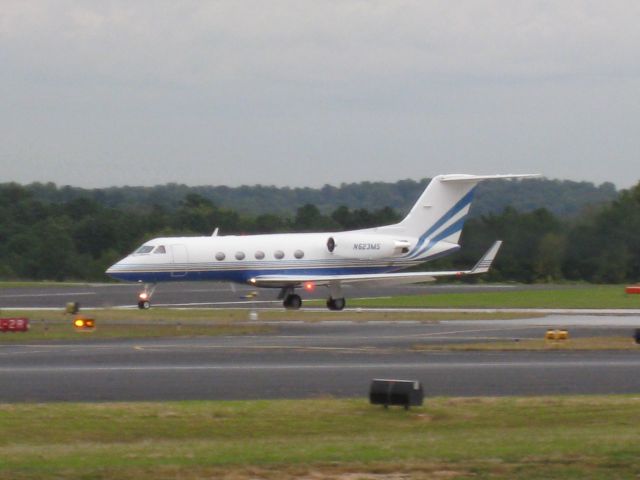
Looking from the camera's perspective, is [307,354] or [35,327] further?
[35,327]

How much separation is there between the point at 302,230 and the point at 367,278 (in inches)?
1049

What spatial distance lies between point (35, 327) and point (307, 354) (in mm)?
11202

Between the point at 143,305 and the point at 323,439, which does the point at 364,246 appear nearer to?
the point at 143,305

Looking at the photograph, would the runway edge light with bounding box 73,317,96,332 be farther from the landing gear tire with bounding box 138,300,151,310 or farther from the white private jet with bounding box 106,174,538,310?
the white private jet with bounding box 106,174,538,310

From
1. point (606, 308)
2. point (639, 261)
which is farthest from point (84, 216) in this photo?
point (606, 308)

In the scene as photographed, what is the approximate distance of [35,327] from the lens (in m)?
34.4

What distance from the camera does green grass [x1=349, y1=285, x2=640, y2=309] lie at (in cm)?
4825

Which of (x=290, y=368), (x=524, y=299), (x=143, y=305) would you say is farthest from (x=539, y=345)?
(x=524, y=299)

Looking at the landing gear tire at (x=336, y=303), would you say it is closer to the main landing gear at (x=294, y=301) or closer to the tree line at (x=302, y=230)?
the main landing gear at (x=294, y=301)

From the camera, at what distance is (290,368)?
23.6 metres

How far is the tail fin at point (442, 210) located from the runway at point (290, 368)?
14835 mm

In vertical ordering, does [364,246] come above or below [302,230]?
below

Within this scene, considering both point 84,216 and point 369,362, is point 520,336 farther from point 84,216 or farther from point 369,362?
point 84,216

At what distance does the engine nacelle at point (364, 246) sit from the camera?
45.8m
